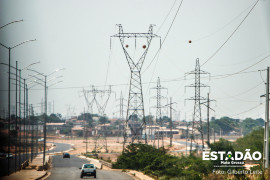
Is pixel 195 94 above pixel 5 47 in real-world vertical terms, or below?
below

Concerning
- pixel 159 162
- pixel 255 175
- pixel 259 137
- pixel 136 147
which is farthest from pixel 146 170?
pixel 259 137

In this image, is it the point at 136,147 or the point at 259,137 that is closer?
the point at 136,147

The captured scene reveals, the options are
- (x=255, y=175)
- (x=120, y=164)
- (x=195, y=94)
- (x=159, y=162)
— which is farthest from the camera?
(x=195, y=94)

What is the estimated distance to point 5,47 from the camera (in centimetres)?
4775

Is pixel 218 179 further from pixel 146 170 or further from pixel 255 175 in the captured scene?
pixel 146 170

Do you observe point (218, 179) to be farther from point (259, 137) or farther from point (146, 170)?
point (259, 137)

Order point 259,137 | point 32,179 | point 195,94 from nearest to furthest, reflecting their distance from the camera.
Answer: point 32,179
point 195,94
point 259,137

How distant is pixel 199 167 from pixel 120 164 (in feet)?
58.7

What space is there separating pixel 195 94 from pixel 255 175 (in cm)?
3692

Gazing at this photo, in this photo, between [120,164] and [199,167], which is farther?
[120,164]

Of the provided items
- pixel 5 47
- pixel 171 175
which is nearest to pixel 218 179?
pixel 171 175

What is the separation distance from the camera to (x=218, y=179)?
34.5 metres

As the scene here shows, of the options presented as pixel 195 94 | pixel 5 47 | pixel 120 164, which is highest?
pixel 5 47

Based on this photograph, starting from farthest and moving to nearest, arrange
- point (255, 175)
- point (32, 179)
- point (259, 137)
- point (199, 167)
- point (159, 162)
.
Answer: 1. point (259, 137)
2. point (159, 162)
3. point (199, 167)
4. point (32, 179)
5. point (255, 175)
